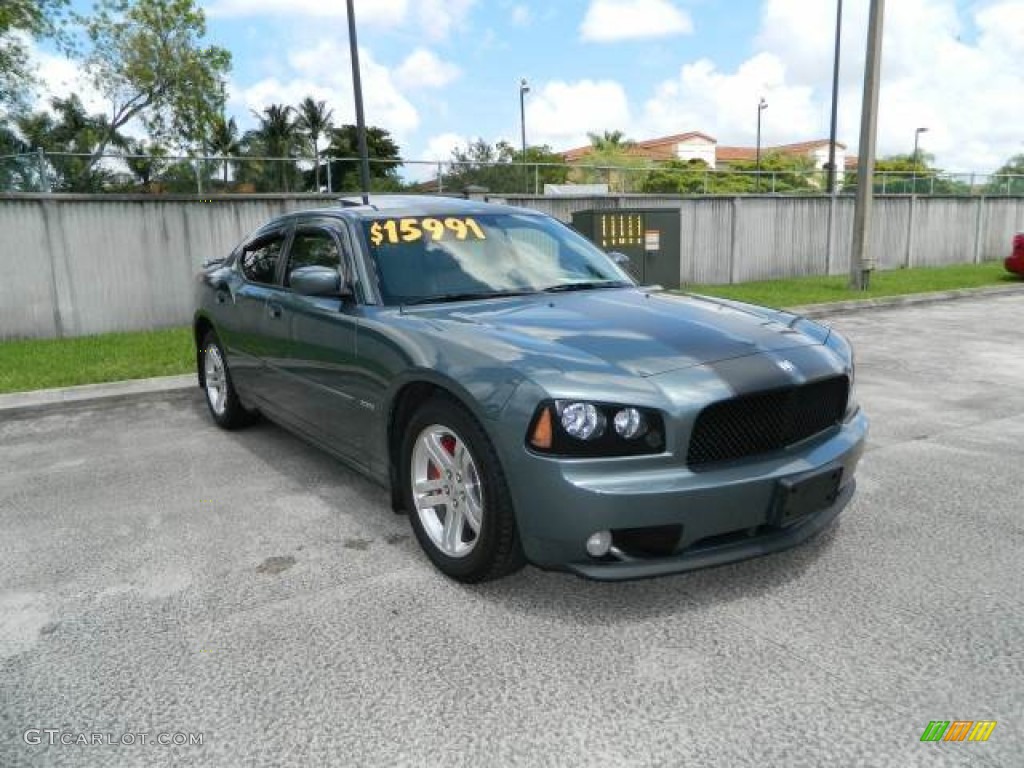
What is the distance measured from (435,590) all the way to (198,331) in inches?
158

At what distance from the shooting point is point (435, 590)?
3209 millimetres

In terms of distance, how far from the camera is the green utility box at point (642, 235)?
12.4 metres

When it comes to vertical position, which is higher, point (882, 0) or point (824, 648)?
point (882, 0)

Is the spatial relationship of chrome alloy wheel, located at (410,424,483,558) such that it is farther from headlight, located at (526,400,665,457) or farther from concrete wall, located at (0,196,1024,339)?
concrete wall, located at (0,196,1024,339)

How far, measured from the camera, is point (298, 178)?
44.0 ft

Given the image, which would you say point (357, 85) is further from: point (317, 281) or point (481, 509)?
point (481, 509)

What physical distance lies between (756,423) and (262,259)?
11.7 ft

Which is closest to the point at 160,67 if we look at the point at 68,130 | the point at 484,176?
the point at 68,130

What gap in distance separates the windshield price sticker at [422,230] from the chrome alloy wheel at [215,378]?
2294 mm

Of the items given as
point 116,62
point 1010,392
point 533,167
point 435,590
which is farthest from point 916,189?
point 116,62

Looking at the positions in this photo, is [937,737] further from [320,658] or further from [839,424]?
[320,658]

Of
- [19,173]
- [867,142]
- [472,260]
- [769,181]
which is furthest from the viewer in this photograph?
[769,181]

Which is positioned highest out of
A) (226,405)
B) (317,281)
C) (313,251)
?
(313,251)

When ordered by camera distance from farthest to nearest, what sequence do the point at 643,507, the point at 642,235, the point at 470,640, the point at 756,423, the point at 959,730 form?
the point at 642,235
the point at 756,423
the point at 470,640
the point at 643,507
the point at 959,730
